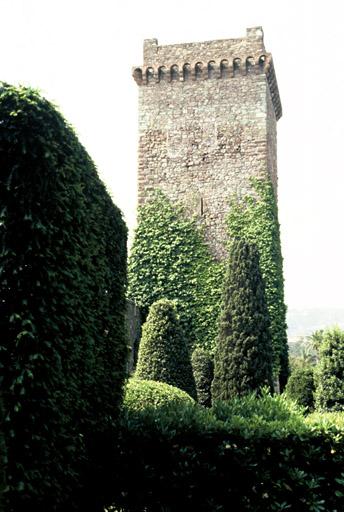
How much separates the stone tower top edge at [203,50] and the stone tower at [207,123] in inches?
1.3

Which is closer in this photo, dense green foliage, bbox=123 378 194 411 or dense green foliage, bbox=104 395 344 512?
dense green foliage, bbox=104 395 344 512

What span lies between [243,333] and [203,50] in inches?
399

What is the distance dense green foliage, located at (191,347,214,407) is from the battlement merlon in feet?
29.8

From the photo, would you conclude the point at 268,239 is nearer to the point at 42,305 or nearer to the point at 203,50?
the point at 203,50

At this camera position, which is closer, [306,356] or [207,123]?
[207,123]

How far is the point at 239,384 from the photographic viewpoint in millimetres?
15688

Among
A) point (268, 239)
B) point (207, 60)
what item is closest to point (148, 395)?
point (268, 239)

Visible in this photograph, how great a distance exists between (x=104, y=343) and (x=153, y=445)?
1.17m

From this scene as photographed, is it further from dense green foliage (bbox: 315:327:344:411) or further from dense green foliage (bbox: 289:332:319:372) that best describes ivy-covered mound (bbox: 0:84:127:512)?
dense green foliage (bbox: 289:332:319:372)

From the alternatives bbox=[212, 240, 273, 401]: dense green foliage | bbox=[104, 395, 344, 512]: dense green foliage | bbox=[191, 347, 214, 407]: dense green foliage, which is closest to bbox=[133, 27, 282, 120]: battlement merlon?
bbox=[212, 240, 273, 401]: dense green foliage

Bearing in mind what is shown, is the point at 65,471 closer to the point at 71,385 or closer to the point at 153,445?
the point at 71,385

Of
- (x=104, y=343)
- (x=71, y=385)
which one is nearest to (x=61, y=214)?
(x=71, y=385)

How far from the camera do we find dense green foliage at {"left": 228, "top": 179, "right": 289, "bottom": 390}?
1930 cm

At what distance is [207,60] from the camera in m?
21.0
